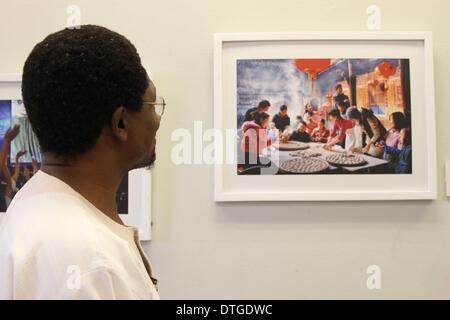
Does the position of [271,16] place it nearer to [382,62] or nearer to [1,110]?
[382,62]

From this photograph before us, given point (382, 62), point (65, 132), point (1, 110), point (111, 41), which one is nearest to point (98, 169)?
point (65, 132)

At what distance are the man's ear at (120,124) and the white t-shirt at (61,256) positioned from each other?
10 centimetres

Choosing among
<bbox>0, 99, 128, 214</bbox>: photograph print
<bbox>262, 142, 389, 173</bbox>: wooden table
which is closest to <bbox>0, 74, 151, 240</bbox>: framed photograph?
<bbox>0, 99, 128, 214</bbox>: photograph print

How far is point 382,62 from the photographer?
118 centimetres

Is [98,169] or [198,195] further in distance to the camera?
[198,195]

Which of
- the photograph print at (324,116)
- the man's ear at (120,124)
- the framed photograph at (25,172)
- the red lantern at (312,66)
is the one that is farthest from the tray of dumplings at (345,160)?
the man's ear at (120,124)

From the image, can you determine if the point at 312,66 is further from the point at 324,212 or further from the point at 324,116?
the point at 324,212

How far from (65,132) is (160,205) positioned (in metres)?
0.62

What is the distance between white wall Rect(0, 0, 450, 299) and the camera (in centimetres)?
117

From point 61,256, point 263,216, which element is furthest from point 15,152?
point 61,256

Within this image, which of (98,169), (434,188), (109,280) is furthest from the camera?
(434,188)

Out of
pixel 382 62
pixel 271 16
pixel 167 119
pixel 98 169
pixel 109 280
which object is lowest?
pixel 109 280

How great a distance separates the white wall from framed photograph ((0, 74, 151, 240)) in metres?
0.03

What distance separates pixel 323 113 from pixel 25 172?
2.52ft
